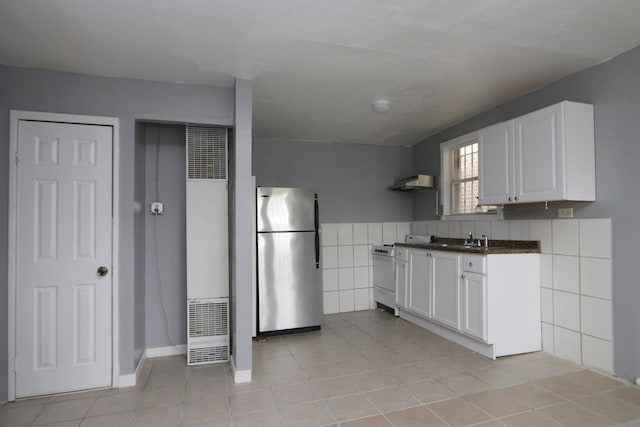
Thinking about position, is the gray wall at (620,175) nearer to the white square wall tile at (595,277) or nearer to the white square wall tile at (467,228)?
the white square wall tile at (595,277)

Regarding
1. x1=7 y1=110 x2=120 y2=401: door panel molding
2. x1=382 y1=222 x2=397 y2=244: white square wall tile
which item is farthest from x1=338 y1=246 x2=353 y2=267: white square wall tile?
x1=7 y1=110 x2=120 y2=401: door panel molding

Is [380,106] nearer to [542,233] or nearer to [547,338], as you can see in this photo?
[542,233]

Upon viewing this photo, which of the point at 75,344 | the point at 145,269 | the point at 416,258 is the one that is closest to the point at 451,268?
the point at 416,258

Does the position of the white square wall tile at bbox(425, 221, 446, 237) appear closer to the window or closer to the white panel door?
the window

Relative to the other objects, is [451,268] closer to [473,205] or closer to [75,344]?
[473,205]

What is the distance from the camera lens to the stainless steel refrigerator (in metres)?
4.01

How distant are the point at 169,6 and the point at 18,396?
2840mm

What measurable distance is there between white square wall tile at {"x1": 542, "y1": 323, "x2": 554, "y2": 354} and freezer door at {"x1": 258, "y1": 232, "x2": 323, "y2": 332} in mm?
2197

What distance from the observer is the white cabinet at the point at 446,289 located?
351cm

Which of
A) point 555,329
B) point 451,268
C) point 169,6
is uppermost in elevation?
point 169,6

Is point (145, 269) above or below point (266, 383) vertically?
above

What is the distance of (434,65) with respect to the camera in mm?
2795

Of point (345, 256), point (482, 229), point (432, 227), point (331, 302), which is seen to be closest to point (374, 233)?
point (345, 256)

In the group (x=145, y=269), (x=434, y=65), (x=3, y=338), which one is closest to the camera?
(x=3, y=338)
